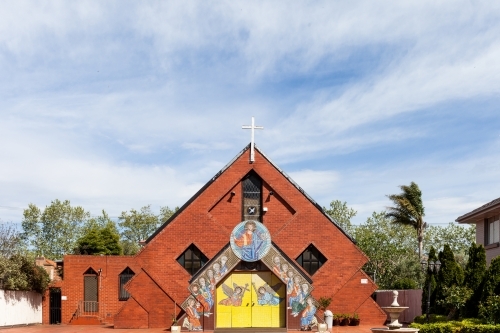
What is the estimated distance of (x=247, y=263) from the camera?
28.5m

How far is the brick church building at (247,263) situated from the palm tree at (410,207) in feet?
71.2

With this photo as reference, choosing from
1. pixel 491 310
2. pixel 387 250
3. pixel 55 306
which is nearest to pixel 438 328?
pixel 491 310

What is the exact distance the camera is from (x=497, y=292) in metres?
22.9

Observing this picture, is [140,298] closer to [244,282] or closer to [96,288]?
[244,282]

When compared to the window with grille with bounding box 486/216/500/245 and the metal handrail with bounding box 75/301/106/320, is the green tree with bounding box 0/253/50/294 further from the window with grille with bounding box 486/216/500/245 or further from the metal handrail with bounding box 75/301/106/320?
the window with grille with bounding box 486/216/500/245

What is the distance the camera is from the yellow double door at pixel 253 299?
93.4ft

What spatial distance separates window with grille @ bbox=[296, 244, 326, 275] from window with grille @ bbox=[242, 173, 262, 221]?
3123 millimetres

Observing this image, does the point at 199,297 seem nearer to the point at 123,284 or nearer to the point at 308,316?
the point at 308,316

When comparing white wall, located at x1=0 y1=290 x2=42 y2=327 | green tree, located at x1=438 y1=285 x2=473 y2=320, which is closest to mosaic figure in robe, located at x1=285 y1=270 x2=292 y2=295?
green tree, located at x1=438 y1=285 x2=473 y2=320

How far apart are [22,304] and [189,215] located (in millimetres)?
11664

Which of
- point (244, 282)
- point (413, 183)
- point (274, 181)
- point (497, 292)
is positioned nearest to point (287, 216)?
point (274, 181)

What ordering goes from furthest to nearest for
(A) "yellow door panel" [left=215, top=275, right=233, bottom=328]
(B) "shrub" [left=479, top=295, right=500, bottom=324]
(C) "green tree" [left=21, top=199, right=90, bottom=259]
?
1. (C) "green tree" [left=21, top=199, right=90, bottom=259]
2. (A) "yellow door panel" [left=215, top=275, right=233, bottom=328]
3. (B) "shrub" [left=479, top=295, right=500, bottom=324]

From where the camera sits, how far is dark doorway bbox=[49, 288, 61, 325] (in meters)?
37.7

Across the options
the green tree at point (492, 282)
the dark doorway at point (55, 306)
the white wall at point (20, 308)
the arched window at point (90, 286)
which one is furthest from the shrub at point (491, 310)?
the dark doorway at point (55, 306)
